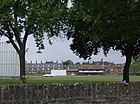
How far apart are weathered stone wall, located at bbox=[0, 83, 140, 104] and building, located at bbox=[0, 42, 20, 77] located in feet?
119

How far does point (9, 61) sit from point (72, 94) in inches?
1521

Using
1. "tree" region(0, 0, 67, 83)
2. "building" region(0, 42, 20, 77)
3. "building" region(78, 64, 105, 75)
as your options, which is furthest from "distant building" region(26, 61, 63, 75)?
"tree" region(0, 0, 67, 83)

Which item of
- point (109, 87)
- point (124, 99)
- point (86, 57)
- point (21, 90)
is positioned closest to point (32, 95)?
point (21, 90)

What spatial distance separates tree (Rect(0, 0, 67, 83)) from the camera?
1133 inches

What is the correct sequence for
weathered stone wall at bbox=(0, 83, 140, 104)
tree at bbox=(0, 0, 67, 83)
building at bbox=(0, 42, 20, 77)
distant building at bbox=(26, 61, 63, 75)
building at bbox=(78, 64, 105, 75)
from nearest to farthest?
weathered stone wall at bbox=(0, 83, 140, 104), tree at bbox=(0, 0, 67, 83), building at bbox=(0, 42, 20, 77), building at bbox=(78, 64, 105, 75), distant building at bbox=(26, 61, 63, 75)

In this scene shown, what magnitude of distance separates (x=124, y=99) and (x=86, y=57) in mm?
24811

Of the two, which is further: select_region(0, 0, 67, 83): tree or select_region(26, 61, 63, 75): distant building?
select_region(26, 61, 63, 75): distant building

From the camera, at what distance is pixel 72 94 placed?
10602 millimetres

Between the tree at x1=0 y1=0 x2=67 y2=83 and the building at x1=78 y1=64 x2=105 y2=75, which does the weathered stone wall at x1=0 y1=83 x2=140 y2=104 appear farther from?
the building at x1=78 y1=64 x2=105 y2=75

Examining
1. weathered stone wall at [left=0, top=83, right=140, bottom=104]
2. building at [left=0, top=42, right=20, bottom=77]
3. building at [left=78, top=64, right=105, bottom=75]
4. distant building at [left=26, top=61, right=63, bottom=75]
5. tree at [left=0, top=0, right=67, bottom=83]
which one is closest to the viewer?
weathered stone wall at [left=0, top=83, right=140, bottom=104]

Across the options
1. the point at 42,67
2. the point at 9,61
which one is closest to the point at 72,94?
the point at 9,61

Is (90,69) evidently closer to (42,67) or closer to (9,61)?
(42,67)

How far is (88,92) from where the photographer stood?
36.5 ft

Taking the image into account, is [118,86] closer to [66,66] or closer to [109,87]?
[109,87]
